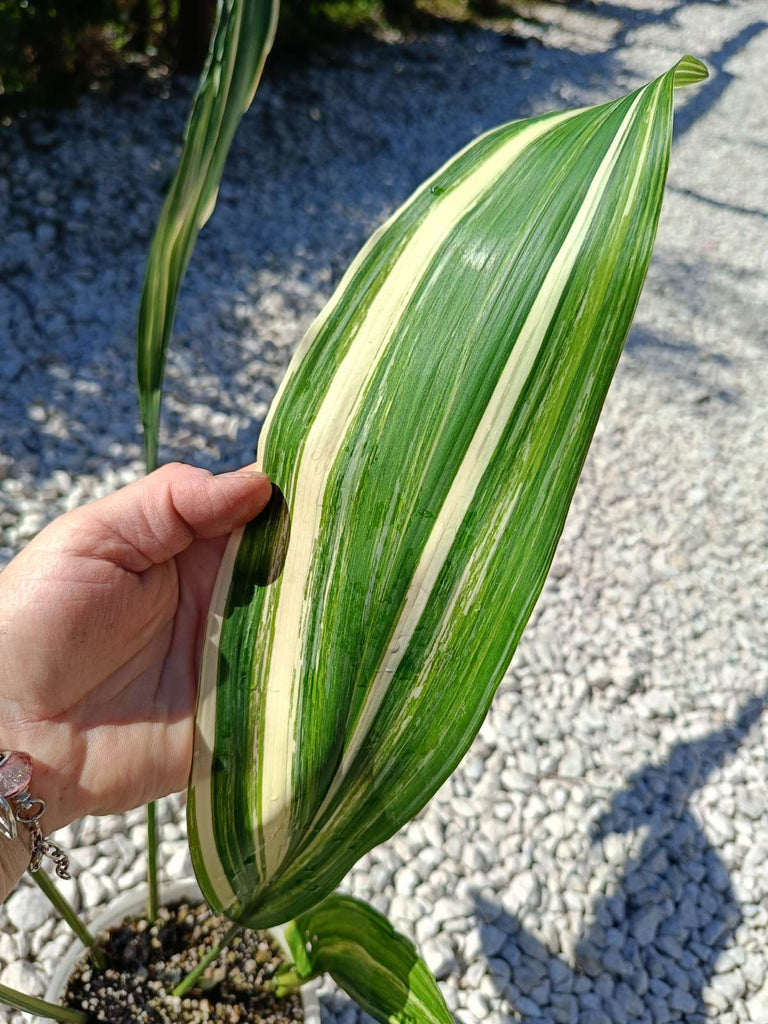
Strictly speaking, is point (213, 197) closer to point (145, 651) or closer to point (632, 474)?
point (145, 651)

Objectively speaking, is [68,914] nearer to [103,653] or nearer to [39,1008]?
[39,1008]

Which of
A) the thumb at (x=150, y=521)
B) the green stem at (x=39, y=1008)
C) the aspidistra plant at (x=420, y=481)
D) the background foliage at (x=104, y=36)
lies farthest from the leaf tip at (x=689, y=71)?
the background foliage at (x=104, y=36)

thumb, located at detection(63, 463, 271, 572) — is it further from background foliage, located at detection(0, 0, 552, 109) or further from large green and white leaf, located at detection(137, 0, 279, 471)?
background foliage, located at detection(0, 0, 552, 109)

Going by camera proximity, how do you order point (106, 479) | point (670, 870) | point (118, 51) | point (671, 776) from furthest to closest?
point (118, 51), point (106, 479), point (671, 776), point (670, 870)

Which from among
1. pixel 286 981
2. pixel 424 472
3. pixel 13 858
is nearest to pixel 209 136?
pixel 424 472

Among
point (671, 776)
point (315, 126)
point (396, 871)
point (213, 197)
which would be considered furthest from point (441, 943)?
point (315, 126)

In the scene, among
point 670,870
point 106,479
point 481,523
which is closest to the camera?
point 481,523
